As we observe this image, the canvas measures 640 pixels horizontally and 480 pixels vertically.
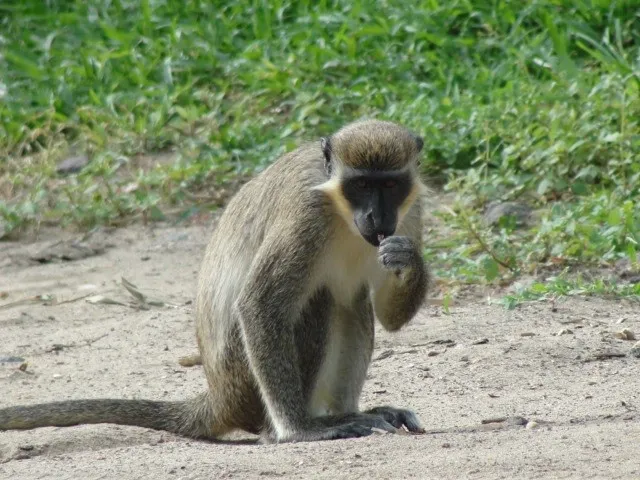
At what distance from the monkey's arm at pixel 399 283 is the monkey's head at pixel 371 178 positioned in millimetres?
76

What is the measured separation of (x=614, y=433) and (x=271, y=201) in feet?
6.55

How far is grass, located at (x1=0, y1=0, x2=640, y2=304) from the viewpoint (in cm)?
881

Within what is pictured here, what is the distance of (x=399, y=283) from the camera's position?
5.78 meters

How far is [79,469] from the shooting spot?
477cm

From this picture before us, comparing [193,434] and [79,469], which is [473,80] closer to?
[193,434]

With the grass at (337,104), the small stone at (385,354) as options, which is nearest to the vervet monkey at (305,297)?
the small stone at (385,354)

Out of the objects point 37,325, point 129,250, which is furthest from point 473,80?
point 37,325

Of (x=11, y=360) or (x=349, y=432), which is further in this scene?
(x=11, y=360)

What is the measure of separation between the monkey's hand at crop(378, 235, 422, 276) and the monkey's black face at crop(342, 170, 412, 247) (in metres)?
0.05

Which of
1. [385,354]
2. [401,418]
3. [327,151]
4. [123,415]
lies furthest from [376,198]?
[385,354]

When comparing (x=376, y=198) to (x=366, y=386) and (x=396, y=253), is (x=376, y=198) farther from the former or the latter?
(x=366, y=386)

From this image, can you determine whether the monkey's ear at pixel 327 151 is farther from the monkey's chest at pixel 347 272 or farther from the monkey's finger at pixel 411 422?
the monkey's finger at pixel 411 422

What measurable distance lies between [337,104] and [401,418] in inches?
199

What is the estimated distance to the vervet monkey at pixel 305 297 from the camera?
5.64 meters
